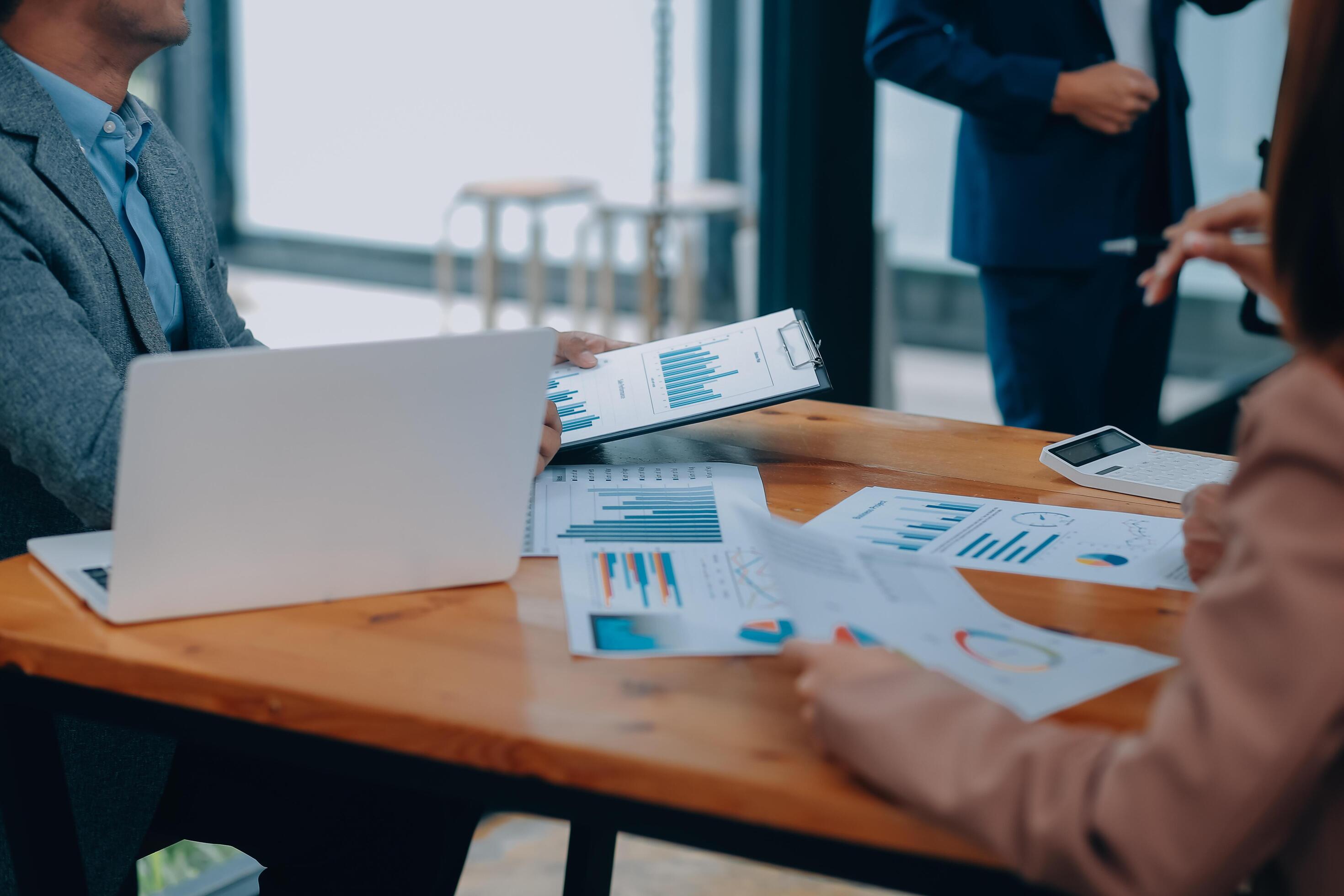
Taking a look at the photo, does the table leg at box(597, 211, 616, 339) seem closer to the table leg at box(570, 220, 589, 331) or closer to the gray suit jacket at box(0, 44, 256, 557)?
the table leg at box(570, 220, 589, 331)

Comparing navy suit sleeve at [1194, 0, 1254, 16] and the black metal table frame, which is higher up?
navy suit sleeve at [1194, 0, 1254, 16]

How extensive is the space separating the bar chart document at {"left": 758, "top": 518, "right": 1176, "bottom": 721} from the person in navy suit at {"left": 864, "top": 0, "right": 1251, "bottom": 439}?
46.3 inches

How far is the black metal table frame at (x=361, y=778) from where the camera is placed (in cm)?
67

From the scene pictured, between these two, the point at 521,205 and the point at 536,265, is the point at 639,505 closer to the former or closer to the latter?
the point at 536,265

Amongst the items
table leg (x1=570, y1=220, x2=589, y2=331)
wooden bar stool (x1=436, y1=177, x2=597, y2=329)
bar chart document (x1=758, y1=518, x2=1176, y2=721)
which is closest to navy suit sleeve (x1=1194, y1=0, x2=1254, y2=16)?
bar chart document (x1=758, y1=518, x2=1176, y2=721)

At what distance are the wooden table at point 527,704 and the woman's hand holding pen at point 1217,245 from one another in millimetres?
241

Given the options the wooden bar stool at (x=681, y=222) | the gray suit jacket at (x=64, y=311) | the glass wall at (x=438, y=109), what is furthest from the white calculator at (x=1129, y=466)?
the glass wall at (x=438, y=109)

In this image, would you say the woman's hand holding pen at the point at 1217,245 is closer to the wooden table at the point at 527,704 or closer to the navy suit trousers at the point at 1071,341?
the wooden table at the point at 527,704

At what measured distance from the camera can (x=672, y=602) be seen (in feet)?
2.92

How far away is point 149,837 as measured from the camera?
1.20 metres

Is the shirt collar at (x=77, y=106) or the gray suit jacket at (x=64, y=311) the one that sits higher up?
the shirt collar at (x=77, y=106)

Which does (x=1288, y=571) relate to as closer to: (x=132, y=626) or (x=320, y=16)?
(x=132, y=626)

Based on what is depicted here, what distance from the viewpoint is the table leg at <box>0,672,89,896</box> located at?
3.02 feet

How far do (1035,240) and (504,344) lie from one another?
4.20 feet
